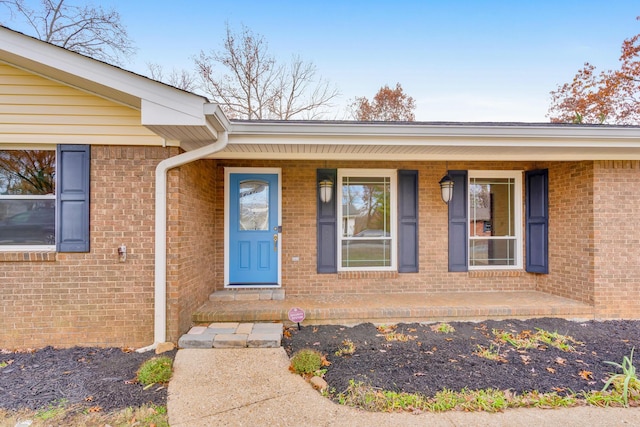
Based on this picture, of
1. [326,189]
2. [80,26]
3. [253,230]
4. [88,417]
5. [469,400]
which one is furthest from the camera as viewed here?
[80,26]

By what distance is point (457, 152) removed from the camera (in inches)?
165

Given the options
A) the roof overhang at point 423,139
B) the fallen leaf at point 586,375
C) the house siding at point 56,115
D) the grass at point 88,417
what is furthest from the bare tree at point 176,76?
the fallen leaf at point 586,375

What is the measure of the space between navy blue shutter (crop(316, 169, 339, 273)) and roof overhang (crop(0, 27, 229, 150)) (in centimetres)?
230

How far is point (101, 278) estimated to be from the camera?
3518mm

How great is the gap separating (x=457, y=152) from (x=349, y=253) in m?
2.33

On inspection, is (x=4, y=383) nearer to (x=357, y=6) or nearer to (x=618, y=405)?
(x=618, y=405)

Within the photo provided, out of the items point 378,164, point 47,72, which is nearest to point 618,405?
point 378,164

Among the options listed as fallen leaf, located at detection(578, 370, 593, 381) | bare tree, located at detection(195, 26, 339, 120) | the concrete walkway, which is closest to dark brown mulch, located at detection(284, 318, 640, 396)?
fallen leaf, located at detection(578, 370, 593, 381)

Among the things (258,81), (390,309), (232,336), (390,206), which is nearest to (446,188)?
(390,206)

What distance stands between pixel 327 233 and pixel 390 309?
Result: 62.1 inches

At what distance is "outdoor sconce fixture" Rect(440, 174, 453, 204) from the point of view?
5035mm

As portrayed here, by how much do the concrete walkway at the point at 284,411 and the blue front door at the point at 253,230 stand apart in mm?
2273

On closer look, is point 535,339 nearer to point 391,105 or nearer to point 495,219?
point 495,219

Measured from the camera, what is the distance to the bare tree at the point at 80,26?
32.7 ft
